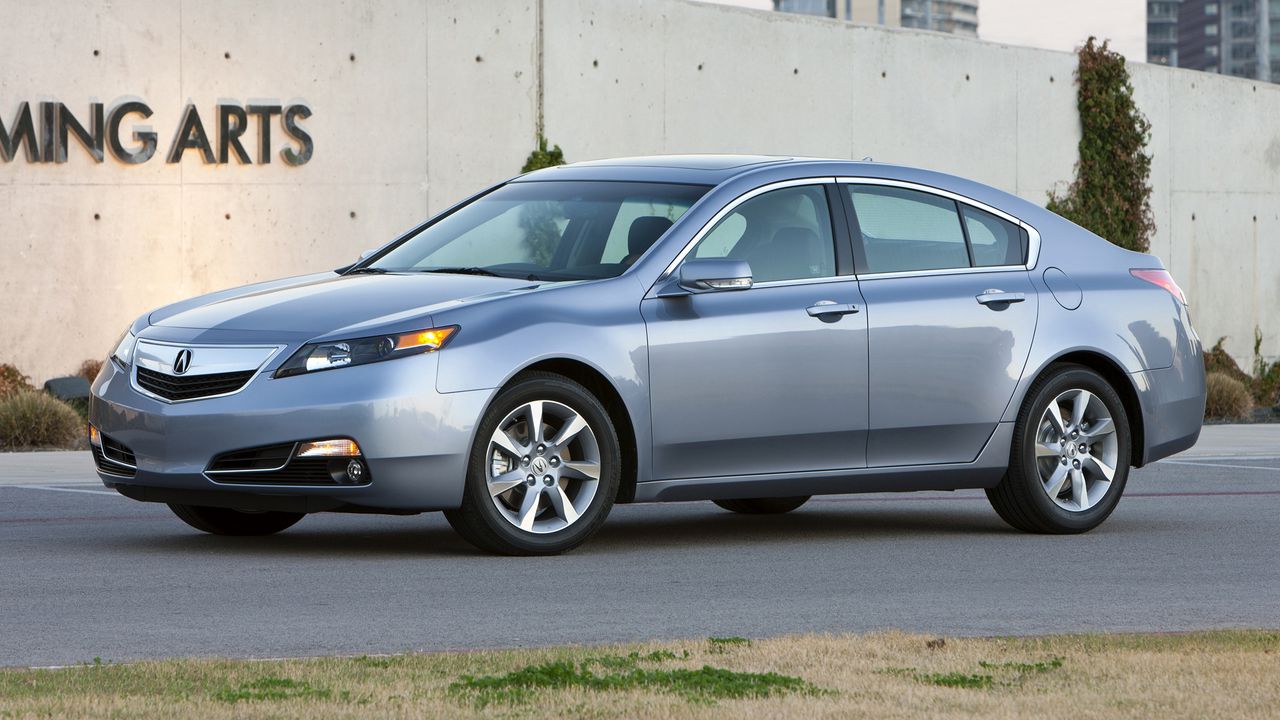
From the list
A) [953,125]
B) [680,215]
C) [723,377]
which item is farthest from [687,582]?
[953,125]

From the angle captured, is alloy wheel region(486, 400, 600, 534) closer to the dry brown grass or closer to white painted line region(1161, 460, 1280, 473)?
the dry brown grass

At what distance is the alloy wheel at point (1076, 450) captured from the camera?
34.4ft

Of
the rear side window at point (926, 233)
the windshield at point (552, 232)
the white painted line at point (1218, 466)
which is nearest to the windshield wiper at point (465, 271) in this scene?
the windshield at point (552, 232)

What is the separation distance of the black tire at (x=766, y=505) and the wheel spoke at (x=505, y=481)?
2.75 meters

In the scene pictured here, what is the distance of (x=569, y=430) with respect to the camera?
9102 mm

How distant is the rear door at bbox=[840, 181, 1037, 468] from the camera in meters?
9.95

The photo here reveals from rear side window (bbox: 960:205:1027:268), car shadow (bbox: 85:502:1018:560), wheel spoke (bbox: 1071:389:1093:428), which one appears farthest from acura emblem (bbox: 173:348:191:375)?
wheel spoke (bbox: 1071:389:1093:428)

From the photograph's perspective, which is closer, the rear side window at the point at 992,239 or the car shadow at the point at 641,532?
the car shadow at the point at 641,532

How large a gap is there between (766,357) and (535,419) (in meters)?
1.16

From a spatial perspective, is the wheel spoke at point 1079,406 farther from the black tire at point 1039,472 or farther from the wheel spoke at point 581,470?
the wheel spoke at point 581,470

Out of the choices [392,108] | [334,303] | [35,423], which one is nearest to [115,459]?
[334,303]

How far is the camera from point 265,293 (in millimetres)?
9672

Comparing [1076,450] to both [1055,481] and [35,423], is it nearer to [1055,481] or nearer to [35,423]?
[1055,481]

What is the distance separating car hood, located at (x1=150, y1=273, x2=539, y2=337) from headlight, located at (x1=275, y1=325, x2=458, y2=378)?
2.5 inches
